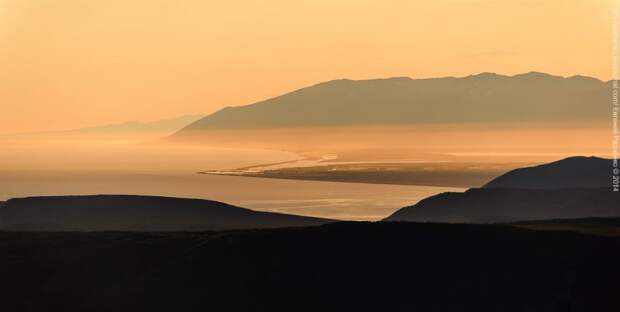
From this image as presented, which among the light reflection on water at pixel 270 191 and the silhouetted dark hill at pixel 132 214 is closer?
the silhouetted dark hill at pixel 132 214

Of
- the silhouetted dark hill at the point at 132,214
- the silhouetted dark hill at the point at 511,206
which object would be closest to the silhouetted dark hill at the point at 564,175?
the silhouetted dark hill at the point at 511,206

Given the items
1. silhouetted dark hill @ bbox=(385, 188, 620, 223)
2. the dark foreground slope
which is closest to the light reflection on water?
silhouetted dark hill @ bbox=(385, 188, 620, 223)

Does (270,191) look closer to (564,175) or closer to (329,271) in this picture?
(564,175)

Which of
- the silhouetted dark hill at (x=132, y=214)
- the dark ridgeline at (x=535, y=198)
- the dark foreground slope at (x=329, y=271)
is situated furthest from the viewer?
the silhouetted dark hill at (x=132, y=214)

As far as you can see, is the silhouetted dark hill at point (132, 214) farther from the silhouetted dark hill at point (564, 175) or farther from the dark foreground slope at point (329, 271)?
the dark foreground slope at point (329, 271)

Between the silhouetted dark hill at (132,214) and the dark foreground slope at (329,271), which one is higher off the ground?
the silhouetted dark hill at (132,214)

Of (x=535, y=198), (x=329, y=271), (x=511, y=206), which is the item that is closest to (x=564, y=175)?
(x=535, y=198)

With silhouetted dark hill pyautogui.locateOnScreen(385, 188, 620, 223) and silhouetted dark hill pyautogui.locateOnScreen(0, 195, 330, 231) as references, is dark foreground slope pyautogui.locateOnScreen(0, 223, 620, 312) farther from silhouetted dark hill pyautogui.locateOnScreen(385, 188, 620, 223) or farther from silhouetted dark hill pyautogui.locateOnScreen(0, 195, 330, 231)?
silhouetted dark hill pyautogui.locateOnScreen(385, 188, 620, 223)
